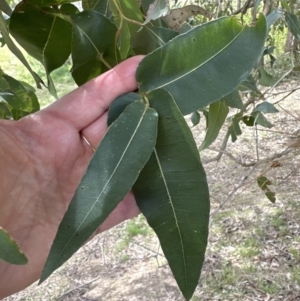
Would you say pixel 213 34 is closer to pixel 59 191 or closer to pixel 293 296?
pixel 59 191

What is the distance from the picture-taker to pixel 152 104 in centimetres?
40

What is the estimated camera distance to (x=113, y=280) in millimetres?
1685

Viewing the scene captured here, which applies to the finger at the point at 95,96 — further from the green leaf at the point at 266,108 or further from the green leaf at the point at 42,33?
the green leaf at the point at 266,108

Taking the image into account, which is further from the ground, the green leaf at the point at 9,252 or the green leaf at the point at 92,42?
the green leaf at the point at 92,42

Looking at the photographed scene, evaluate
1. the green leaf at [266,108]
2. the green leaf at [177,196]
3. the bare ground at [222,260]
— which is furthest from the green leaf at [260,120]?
the green leaf at [177,196]

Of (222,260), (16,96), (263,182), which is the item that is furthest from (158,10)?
(222,260)

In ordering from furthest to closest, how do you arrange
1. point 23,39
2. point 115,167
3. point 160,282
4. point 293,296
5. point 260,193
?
point 260,193 < point 160,282 < point 293,296 < point 23,39 < point 115,167

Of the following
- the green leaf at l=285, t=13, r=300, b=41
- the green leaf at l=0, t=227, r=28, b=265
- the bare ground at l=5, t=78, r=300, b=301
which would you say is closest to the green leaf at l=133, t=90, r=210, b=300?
the green leaf at l=0, t=227, r=28, b=265

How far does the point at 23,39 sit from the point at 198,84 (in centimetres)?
21

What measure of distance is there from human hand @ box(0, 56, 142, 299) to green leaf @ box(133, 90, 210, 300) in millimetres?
175

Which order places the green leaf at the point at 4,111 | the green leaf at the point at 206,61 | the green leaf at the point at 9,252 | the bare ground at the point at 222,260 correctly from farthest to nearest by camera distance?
the bare ground at the point at 222,260 < the green leaf at the point at 4,111 < the green leaf at the point at 206,61 < the green leaf at the point at 9,252

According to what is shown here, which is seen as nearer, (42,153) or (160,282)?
(42,153)

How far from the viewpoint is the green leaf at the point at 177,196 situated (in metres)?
0.36

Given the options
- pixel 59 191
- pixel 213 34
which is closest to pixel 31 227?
pixel 59 191
